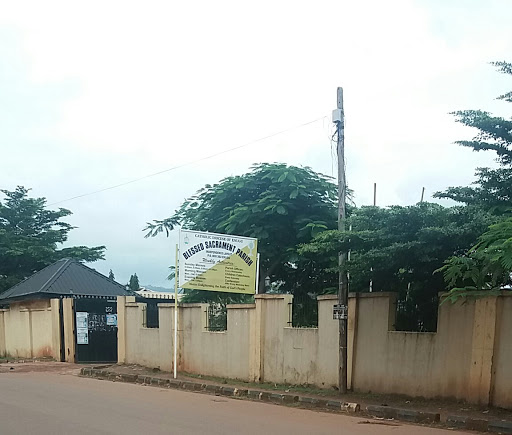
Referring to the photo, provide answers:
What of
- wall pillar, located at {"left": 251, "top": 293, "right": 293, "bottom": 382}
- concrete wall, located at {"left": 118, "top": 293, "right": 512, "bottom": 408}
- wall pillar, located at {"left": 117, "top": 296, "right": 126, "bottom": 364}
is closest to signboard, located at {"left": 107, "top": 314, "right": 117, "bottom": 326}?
wall pillar, located at {"left": 117, "top": 296, "right": 126, "bottom": 364}

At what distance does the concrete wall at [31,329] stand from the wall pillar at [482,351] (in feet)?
55.4

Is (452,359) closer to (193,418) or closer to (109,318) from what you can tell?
(193,418)

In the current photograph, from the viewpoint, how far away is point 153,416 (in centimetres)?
964

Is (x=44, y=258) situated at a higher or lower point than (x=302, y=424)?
higher

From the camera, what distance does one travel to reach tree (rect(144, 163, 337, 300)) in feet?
53.0

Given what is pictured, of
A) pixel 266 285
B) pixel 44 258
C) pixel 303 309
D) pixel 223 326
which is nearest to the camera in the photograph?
pixel 303 309

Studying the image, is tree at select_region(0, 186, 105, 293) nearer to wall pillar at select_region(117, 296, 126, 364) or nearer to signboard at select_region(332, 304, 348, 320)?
wall pillar at select_region(117, 296, 126, 364)

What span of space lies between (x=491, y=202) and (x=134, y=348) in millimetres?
12588

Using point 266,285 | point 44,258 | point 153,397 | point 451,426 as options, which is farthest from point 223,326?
point 44,258

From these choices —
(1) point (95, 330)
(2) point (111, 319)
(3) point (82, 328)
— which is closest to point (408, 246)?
(2) point (111, 319)

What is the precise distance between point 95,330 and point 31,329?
13.2 feet

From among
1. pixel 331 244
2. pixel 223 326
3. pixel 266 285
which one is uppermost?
pixel 331 244

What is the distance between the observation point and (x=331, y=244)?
36.8 feet

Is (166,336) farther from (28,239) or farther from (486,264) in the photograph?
(28,239)
